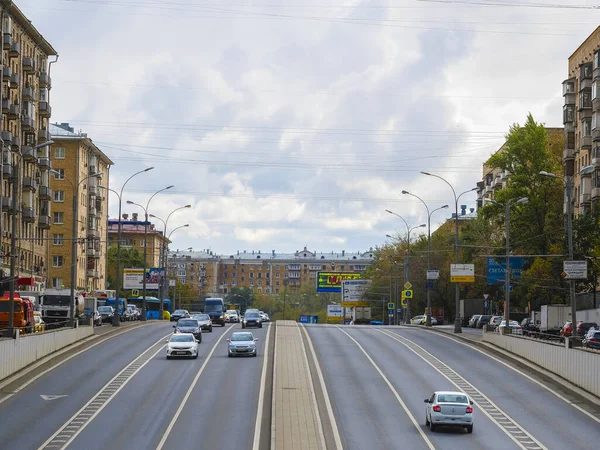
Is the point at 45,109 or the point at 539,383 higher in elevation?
the point at 45,109

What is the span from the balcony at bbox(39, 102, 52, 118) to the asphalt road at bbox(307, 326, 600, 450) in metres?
48.4

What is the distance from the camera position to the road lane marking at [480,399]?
1296 inches

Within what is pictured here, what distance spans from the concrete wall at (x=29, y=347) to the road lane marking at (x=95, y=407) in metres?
4.30

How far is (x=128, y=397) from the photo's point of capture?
40.5m

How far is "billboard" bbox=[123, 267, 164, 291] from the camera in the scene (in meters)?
112

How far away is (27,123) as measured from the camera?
3757 inches

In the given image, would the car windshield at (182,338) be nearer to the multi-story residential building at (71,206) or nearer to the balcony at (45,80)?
the balcony at (45,80)

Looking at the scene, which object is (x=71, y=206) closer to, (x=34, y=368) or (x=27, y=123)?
(x=27, y=123)

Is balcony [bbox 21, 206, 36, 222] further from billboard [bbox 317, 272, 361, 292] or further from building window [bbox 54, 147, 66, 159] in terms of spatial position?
billboard [bbox 317, 272, 361, 292]

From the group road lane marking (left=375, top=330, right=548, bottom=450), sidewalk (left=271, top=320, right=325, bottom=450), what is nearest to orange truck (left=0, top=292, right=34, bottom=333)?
sidewalk (left=271, top=320, right=325, bottom=450)

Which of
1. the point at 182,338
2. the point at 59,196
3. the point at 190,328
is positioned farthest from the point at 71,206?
the point at 182,338

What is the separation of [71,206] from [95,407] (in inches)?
3649

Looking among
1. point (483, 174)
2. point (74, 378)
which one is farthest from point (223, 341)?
point (483, 174)

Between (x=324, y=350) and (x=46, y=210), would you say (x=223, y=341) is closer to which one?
(x=324, y=350)
